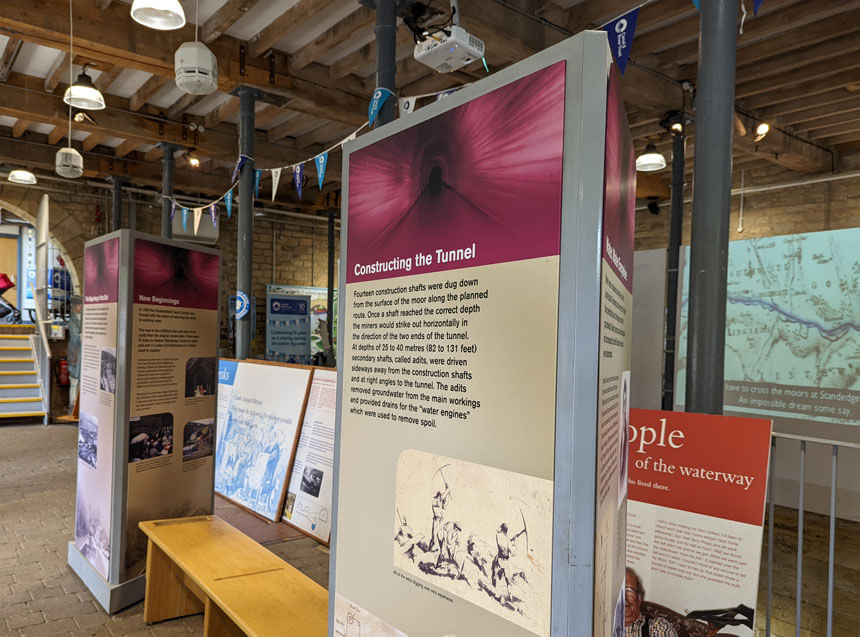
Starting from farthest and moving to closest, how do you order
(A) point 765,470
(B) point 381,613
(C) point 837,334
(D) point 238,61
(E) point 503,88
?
(D) point 238,61, (C) point 837,334, (A) point 765,470, (B) point 381,613, (E) point 503,88

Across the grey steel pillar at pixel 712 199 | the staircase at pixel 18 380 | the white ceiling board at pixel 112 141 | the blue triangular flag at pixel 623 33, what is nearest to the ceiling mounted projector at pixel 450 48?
the blue triangular flag at pixel 623 33

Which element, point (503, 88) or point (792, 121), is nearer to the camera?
point (503, 88)

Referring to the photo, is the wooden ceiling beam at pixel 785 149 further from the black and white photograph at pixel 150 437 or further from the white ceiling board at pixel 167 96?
the black and white photograph at pixel 150 437

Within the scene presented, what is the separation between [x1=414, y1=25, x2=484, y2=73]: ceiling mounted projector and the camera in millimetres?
3674

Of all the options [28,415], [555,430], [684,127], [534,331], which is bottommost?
[28,415]

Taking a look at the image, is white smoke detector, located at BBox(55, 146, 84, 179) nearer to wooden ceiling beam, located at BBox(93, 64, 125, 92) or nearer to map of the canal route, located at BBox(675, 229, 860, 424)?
wooden ceiling beam, located at BBox(93, 64, 125, 92)

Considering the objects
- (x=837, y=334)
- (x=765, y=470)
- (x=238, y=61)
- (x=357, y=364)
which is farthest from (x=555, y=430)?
(x=238, y=61)

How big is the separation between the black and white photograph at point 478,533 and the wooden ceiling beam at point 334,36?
4812 mm

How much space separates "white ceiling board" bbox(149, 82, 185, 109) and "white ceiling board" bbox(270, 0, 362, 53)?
6.26 feet

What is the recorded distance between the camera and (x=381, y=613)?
131 cm

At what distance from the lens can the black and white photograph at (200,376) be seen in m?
3.31

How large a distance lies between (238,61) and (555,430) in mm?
6163

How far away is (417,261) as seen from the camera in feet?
4.12

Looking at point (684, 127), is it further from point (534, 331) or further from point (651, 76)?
point (534, 331)
